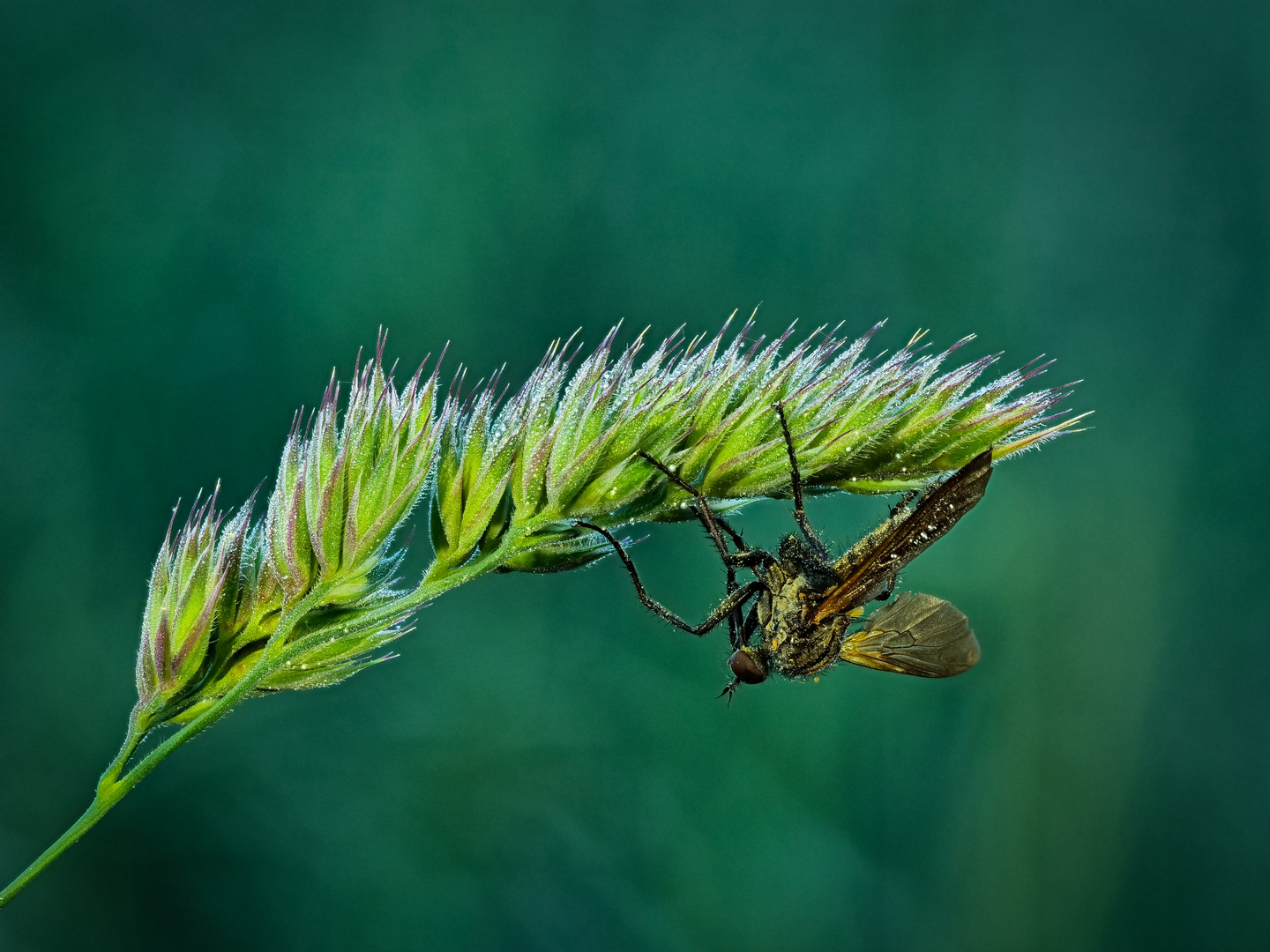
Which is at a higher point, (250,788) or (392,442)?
(392,442)

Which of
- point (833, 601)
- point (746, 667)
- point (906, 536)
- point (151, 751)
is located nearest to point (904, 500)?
point (906, 536)

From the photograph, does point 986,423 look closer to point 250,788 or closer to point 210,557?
point 210,557

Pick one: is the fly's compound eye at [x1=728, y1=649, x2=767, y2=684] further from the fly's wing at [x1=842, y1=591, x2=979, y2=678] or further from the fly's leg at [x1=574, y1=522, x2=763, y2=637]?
the fly's wing at [x1=842, y1=591, x2=979, y2=678]

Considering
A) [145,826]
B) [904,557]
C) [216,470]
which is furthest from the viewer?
[216,470]

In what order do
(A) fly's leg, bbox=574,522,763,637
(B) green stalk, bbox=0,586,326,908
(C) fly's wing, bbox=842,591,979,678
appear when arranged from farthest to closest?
(C) fly's wing, bbox=842,591,979,678 < (A) fly's leg, bbox=574,522,763,637 < (B) green stalk, bbox=0,586,326,908

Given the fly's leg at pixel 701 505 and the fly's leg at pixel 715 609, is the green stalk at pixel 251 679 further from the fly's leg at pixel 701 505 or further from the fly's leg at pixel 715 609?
the fly's leg at pixel 715 609

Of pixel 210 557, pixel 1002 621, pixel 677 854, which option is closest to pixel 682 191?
pixel 1002 621

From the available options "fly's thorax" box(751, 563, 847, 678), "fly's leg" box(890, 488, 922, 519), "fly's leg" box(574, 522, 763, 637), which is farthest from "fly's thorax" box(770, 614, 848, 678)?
"fly's leg" box(890, 488, 922, 519)
